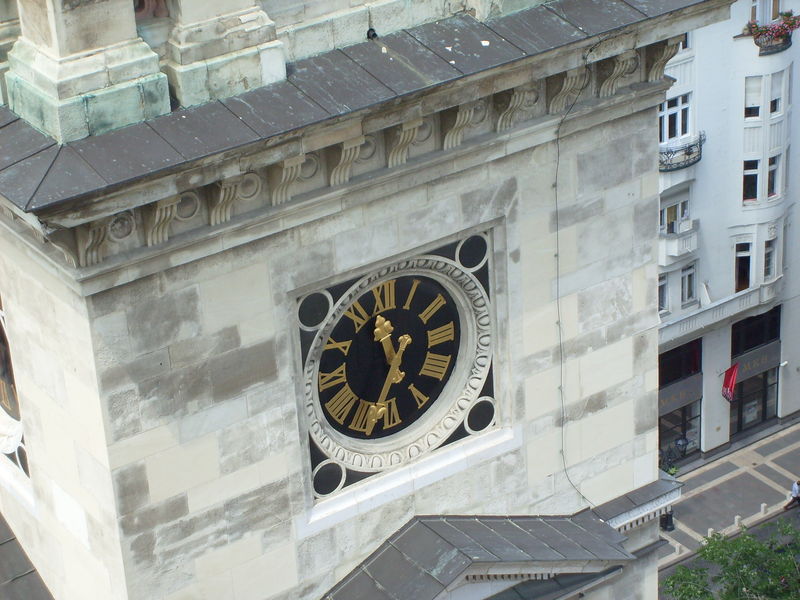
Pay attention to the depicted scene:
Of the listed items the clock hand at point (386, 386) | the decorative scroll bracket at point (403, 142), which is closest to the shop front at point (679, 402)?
the clock hand at point (386, 386)

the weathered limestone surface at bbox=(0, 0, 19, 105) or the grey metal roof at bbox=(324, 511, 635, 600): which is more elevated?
the weathered limestone surface at bbox=(0, 0, 19, 105)

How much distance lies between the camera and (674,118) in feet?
175

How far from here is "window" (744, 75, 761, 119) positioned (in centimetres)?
5388

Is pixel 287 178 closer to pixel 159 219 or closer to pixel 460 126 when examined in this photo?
pixel 159 219

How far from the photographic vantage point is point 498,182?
74.2 feet

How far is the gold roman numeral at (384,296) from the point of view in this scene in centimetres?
2250

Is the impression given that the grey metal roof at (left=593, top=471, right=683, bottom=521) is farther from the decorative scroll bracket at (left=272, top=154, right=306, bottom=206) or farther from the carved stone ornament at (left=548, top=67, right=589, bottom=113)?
the decorative scroll bracket at (left=272, top=154, right=306, bottom=206)

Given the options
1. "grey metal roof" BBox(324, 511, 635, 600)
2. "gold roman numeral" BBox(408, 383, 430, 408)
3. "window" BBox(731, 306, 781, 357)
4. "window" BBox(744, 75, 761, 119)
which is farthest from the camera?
"window" BBox(731, 306, 781, 357)

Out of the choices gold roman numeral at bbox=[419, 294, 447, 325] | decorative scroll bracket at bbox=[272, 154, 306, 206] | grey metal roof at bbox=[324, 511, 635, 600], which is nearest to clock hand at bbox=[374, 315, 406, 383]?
gold roman numeral at bbox=[419, 294, 447, 325]

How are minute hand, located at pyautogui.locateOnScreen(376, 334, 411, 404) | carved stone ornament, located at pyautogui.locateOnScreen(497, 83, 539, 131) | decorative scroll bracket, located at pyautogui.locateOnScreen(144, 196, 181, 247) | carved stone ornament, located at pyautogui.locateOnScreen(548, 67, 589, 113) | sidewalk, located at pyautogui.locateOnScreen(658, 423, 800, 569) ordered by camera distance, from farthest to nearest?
sidewalk, located at pyautogui.locateOnScreen(658, 423, 800, 569), minute hand, located at pyautogui.locateOnScreen(376, 334, 411, 404), carved stone ornament, located at pyautogui.locateOnScreen(548, 67, 589, 113), carved stone ornament, located at pyautogui.locateOnScreen(497, 83, 539, 131), decorative scroll bracket, located at pyautogui.locateOnScreen(144, 196, 181, 247)

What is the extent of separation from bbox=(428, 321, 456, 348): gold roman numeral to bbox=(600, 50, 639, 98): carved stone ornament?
373cm

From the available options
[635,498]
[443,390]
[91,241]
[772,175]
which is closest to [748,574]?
[635,498]

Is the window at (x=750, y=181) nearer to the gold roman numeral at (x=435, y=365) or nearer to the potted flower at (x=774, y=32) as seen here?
the potted flower at (x=774, y=32)

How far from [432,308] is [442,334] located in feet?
1.72
